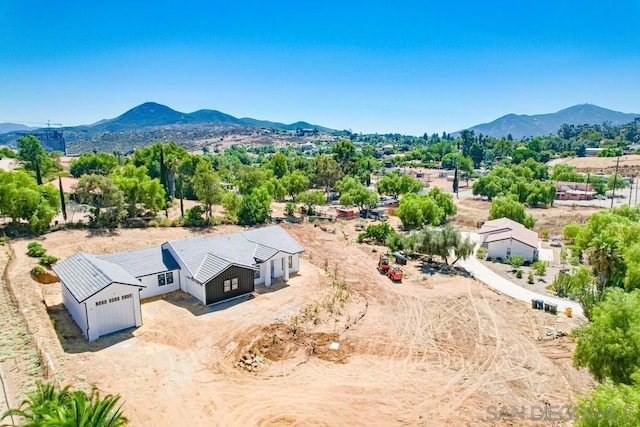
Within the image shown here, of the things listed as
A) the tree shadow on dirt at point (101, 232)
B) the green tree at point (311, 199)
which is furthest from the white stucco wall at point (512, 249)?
the tree shadow on dirt at point (101, 232)

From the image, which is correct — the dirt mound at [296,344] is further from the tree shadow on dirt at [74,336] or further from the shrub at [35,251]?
the shrub at [35,251]

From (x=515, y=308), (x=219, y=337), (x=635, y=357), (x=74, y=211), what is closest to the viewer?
(x=635, y=357)

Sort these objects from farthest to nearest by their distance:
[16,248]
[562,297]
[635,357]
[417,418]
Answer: [16,248] → [562,297] → [417,418] → [635,357]

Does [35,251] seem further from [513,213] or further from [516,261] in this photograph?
[513,213]

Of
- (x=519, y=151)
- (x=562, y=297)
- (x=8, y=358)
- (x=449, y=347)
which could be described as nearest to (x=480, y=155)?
(x=519, y=151)

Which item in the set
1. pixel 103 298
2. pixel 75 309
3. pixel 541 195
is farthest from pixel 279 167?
pixel 103 298

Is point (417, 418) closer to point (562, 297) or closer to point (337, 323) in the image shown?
point (337, 323)
